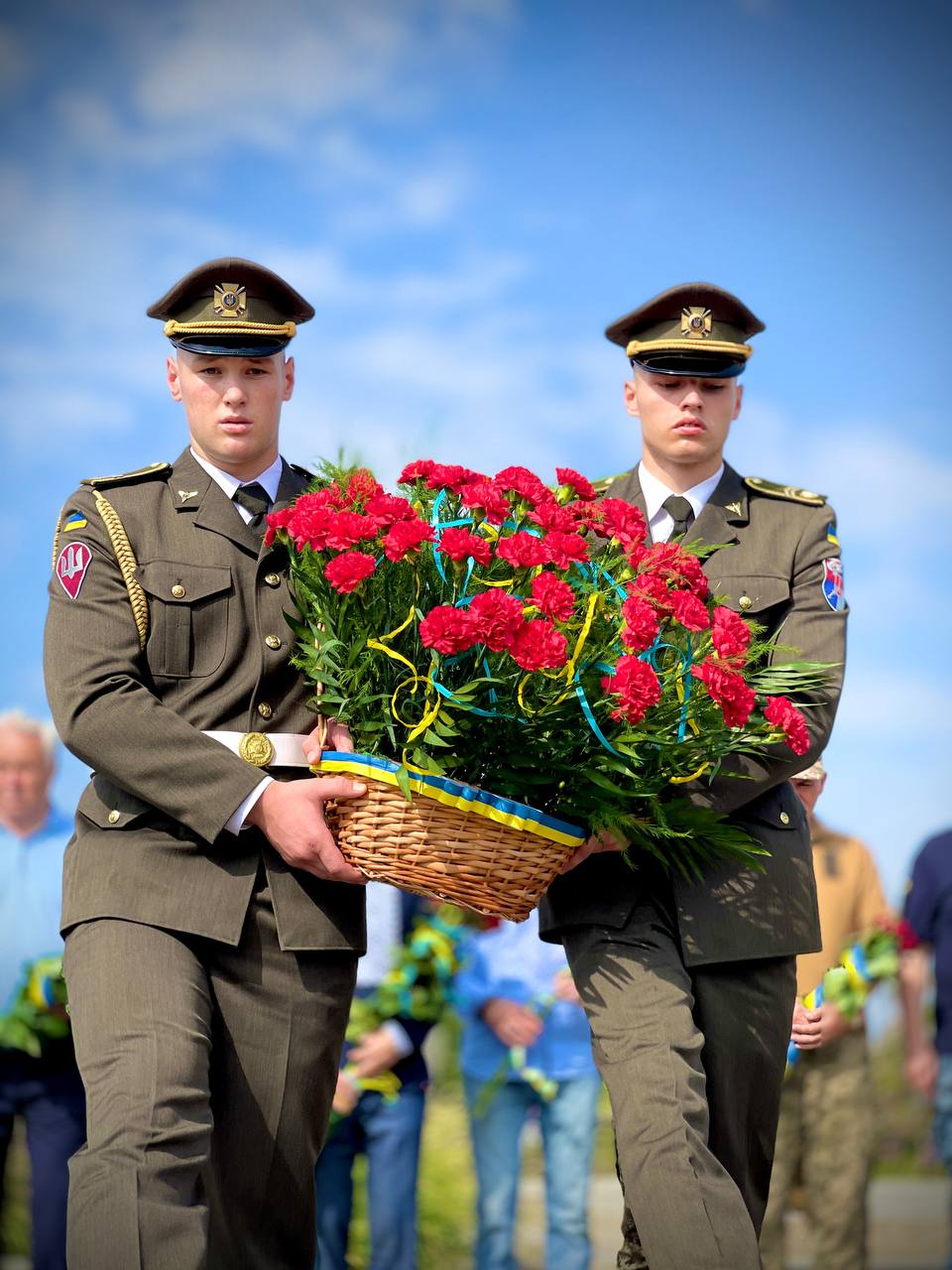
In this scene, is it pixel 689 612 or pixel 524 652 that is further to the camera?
pixel 689 612

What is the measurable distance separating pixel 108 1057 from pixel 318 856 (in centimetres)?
62

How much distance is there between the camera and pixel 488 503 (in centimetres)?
421

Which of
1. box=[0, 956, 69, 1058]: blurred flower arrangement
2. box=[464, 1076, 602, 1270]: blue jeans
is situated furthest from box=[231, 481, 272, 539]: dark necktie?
box=[464, 1076, 602, 1270]: blue jeans

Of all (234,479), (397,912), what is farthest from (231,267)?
(397,912)

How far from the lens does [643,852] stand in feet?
15.0

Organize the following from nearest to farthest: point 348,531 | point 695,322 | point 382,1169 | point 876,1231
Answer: point 348,531 < point 695,322 < point 382,1169 < point 876,1231

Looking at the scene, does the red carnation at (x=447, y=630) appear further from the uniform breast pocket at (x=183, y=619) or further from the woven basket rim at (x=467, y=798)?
the uniform breast pocket at (x=183, y=619)

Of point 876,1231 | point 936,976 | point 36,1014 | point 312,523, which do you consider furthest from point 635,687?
point 876,1231

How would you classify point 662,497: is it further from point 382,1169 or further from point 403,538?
point 382,1169

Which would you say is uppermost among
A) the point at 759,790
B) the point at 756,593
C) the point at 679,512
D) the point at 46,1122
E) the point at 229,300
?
the point at 229,300

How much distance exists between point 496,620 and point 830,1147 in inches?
140

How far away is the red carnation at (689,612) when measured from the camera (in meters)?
4.05

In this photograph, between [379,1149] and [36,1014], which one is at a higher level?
[36,1014]

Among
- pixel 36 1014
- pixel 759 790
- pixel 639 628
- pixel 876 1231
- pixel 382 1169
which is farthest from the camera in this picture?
pixel 876 1231
